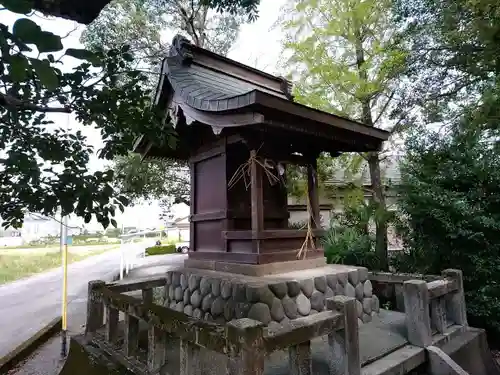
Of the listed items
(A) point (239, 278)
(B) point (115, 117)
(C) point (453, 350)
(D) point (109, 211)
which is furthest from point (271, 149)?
(C) point (453, 350)

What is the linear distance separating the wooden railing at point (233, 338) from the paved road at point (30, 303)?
163 inches

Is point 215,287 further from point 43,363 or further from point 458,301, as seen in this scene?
point 43,363

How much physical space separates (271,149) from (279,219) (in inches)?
41.6

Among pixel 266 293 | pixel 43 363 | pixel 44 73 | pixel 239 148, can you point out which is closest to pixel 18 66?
pixel 44 73

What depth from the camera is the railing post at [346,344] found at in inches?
114

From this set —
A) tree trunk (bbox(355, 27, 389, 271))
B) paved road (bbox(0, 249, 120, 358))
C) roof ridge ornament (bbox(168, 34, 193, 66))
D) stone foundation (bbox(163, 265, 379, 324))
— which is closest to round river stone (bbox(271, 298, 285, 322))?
stone foundation (bbox(163, 265, 379, 324))

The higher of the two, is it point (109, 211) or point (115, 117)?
point (115, 117)

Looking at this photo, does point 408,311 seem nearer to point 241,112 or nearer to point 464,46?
point 241,112

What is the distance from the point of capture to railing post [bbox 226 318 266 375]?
6.91 feet

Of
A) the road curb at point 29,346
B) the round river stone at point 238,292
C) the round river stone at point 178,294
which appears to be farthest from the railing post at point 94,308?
the road curb at point 29,346

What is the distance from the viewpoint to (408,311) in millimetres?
3934

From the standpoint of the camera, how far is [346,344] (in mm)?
2910

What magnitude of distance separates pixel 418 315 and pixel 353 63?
6104 millimetres

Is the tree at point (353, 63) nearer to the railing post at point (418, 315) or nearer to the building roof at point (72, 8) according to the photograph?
the railing post at point (418, 315)
